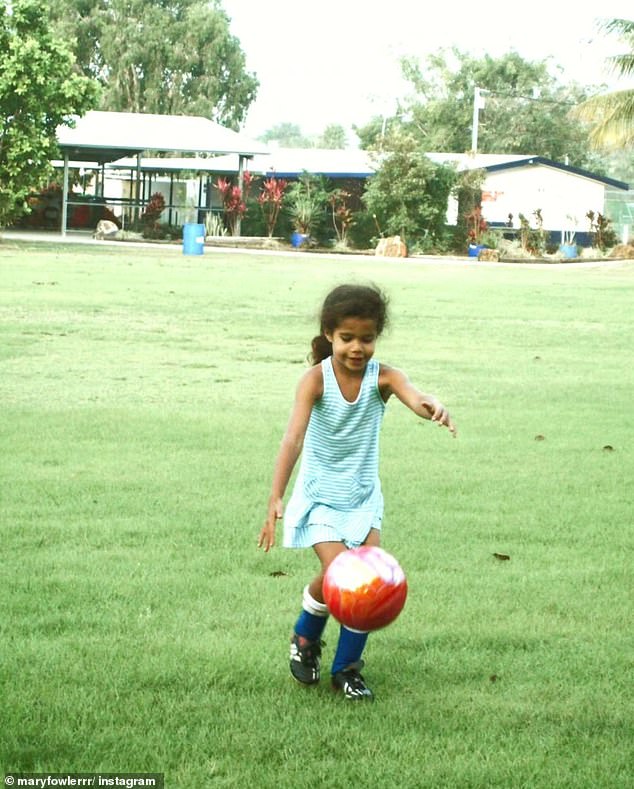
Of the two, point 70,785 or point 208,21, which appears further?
point 208,21

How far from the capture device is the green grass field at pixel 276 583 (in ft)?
12.7

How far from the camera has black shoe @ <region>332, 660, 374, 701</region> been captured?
14.0 ft

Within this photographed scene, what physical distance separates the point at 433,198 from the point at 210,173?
32.3ft

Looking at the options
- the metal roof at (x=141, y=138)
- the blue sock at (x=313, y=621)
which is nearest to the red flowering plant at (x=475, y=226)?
the metal roof at (x=141, y=138)

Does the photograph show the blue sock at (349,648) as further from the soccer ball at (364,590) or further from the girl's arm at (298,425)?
the girl's arm at (298,425)

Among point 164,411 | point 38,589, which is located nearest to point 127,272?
point 164,411

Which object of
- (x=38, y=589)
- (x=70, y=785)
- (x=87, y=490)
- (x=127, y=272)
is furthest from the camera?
(x=127, y=272)

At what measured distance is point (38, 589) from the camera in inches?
213

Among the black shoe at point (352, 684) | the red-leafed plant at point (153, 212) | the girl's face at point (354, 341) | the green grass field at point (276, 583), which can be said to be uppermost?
the girl's face at point (354, 341)

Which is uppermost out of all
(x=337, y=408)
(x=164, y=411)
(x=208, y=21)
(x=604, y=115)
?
(x=208, y=21)

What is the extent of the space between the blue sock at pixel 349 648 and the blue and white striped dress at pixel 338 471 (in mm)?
349

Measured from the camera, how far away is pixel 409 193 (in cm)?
4244

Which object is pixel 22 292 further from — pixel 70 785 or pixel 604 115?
pixel 604 115

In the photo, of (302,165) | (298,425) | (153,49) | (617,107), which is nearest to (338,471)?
(298,425)
